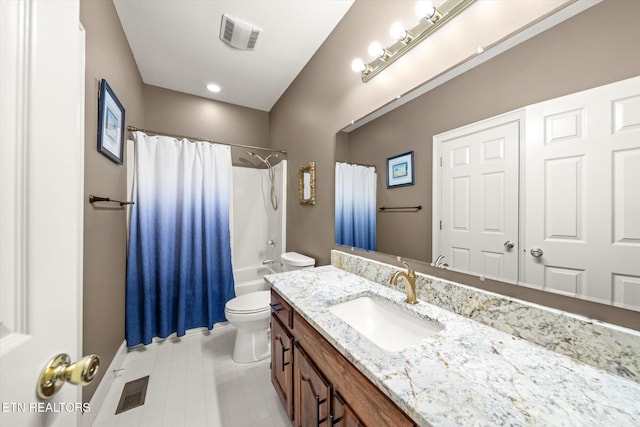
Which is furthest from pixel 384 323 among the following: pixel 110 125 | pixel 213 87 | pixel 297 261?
pixel 213 87

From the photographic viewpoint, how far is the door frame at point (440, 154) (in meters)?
0.78

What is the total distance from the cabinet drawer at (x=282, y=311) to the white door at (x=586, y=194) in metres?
0.99

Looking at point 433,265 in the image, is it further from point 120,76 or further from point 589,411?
point 120,76

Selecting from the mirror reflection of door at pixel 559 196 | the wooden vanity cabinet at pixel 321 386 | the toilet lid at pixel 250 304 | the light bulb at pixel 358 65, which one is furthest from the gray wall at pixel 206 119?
the mirror reflection of door at pixel 559 196

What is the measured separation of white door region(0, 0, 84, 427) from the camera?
0.35 m

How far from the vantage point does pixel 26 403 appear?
1.18 feet

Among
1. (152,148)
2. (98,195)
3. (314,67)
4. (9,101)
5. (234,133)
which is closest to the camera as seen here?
(9,101)

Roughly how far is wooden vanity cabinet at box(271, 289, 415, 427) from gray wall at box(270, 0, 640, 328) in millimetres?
602

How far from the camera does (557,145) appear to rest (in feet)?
2.30

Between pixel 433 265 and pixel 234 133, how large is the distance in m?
2.86

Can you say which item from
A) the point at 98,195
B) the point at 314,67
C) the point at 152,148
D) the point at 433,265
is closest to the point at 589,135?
the point at 433,265

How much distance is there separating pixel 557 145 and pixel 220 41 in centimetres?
231

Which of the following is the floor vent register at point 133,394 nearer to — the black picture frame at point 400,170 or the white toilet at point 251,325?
the white toilet at point 251,325

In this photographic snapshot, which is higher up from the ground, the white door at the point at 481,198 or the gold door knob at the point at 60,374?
the white door at the point at 481,198
